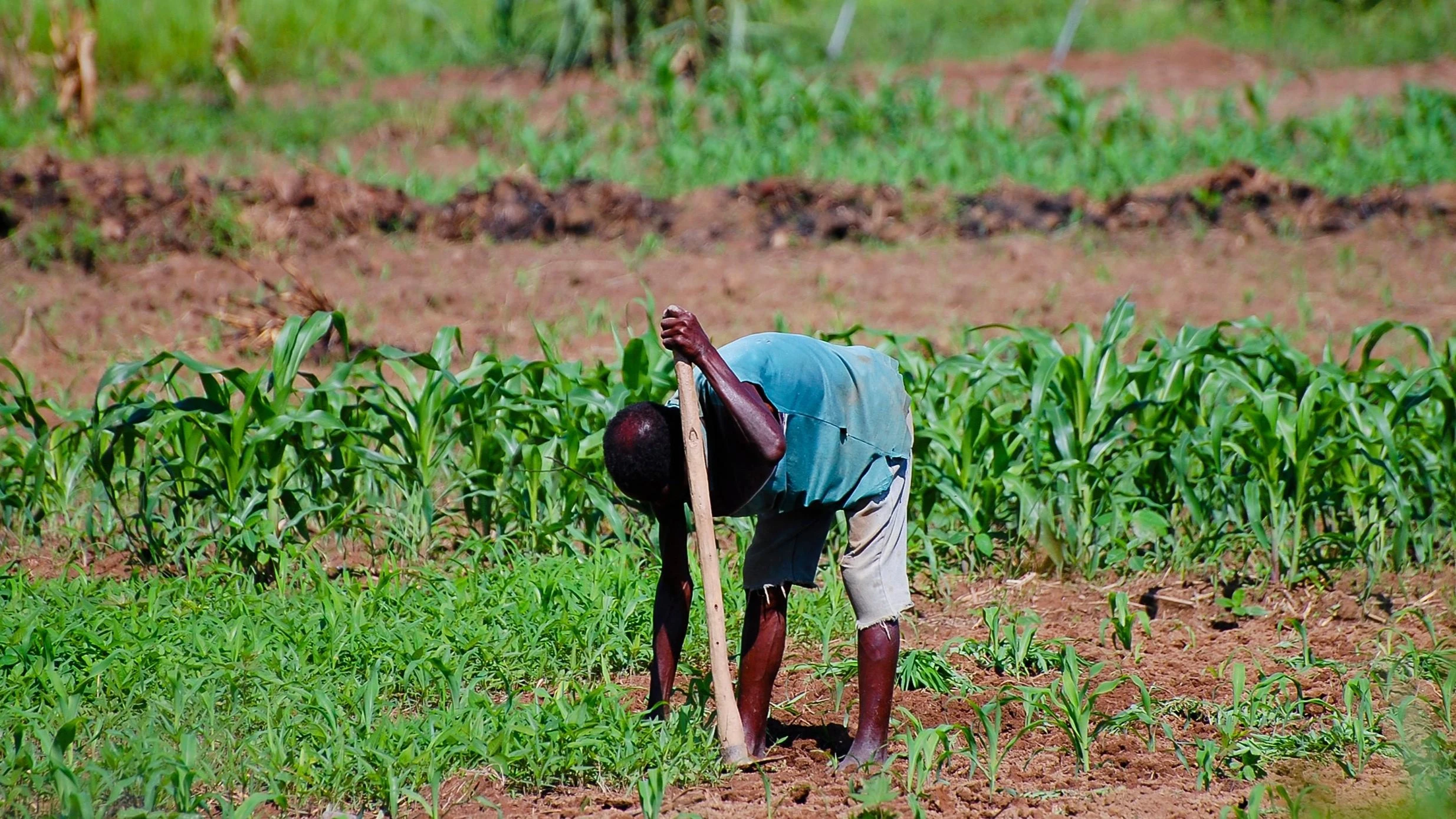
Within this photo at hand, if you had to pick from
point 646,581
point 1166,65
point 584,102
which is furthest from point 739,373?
point 1166,65

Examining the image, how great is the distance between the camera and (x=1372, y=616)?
4.16m

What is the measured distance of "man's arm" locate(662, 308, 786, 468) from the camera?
2697mm

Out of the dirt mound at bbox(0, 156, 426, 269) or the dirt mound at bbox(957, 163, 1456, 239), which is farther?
the dirt mound at bbox(957, 163, 1456, 239)

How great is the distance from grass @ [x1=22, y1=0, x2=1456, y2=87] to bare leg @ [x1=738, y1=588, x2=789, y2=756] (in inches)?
362

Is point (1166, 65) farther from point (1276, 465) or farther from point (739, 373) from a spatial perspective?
point (739, 373)

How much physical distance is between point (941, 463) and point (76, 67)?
8.27 metres

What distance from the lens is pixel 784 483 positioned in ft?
9.66

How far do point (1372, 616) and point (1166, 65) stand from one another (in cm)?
981

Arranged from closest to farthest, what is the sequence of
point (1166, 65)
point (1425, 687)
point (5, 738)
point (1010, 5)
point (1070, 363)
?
point (5, 738), point (1425, 687), point (1070, 363), point (1166, 65), point (1010, 5)

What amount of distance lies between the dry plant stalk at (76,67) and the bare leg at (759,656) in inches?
341

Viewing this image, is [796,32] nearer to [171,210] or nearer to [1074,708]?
[171,210]

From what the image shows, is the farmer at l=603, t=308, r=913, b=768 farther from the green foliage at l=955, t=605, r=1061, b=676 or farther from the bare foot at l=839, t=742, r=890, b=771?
the green foliage at l=955, t=605, r=1061, b=676

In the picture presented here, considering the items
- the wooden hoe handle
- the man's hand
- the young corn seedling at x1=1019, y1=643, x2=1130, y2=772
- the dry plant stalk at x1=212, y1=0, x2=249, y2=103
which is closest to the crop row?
the young corn seedling at x1=1019, y1=643, x2=1130, y2=772

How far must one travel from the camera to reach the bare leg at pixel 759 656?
310 cm
